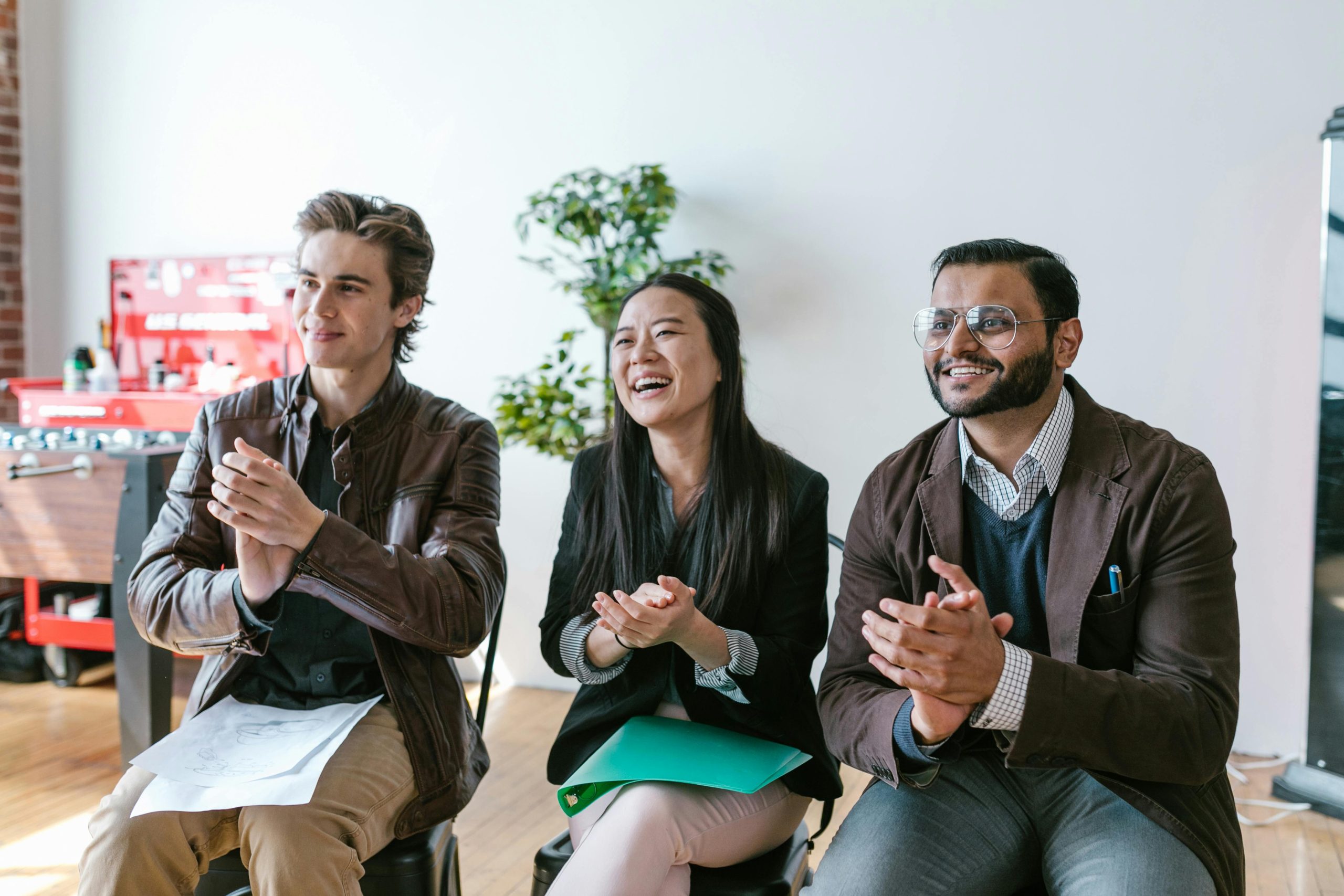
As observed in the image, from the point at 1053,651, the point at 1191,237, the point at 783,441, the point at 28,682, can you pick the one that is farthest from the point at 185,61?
the point at 1053,651

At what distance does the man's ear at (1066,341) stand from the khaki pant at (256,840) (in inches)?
47.5

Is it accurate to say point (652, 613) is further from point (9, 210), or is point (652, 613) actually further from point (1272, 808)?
point (9, 210)

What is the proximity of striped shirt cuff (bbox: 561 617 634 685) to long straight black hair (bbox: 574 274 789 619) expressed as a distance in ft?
0.22

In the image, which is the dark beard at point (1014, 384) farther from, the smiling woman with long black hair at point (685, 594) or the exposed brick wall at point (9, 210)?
the exposed brick wall at point (9, 210)

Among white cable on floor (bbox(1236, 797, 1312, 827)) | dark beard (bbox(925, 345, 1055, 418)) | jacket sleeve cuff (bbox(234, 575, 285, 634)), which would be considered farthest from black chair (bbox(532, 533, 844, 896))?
white cable on floor (bbox(1236, 797, 1312, 827))

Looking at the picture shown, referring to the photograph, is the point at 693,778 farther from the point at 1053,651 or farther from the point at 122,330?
the point at 122,330

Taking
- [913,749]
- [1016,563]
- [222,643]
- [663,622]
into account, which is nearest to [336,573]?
[222,643]

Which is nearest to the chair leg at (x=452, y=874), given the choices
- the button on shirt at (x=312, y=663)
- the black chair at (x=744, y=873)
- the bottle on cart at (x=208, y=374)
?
the black chair at (x=744, y=873)

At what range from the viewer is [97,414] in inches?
156

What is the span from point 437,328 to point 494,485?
2.19 meters

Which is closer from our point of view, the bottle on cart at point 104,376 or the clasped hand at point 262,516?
the clasped hand at point 262,516

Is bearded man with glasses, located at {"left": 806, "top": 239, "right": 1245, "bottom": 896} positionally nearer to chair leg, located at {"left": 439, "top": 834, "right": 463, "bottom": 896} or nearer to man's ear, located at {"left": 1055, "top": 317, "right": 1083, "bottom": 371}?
man's ear, located at {"left": 1055, "top": 317, "right": 1083, "bottom": 371}

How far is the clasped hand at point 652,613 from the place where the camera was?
143 cm

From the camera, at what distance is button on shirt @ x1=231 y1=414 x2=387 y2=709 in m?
1.67
